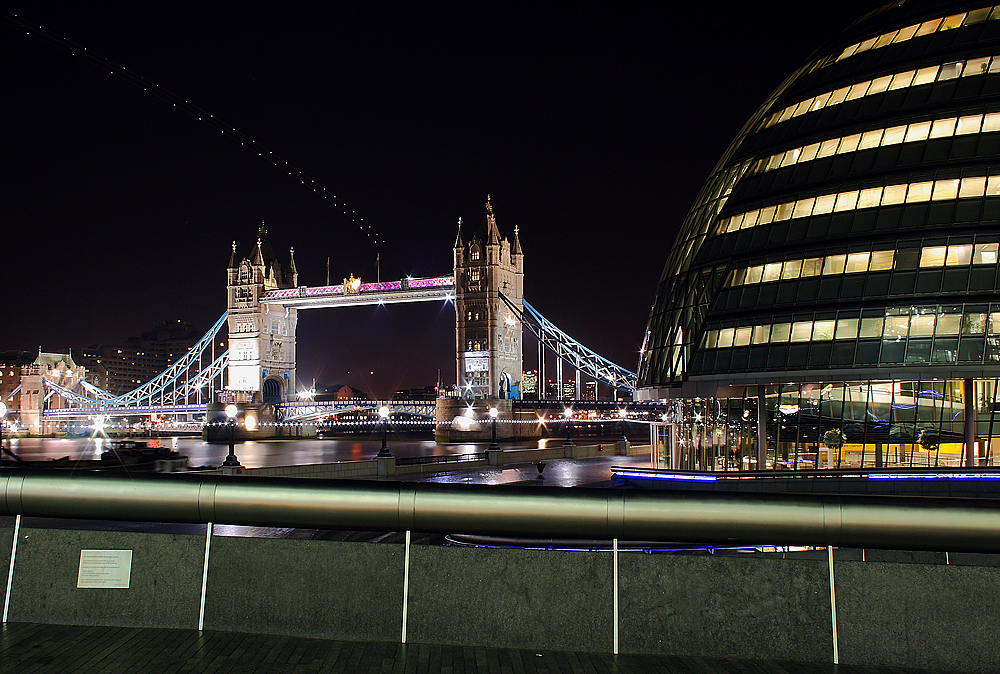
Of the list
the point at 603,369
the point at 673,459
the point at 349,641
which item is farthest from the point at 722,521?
the point at 603,369

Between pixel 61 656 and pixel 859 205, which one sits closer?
pixel 61 656

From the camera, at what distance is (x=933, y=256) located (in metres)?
32.0

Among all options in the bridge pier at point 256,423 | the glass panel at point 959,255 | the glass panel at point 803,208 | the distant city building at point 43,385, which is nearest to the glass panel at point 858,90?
the glass panel at point 803,208

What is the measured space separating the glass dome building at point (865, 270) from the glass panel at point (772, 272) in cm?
10

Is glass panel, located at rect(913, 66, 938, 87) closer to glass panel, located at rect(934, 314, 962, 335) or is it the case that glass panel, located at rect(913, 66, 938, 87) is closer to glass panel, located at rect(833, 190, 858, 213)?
glass panel, located at rect(833, 190, 858, 213)

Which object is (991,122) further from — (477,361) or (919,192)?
(477,361)

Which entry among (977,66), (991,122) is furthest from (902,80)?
Answer: (991,122)

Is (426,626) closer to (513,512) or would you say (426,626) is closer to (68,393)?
(513,512)

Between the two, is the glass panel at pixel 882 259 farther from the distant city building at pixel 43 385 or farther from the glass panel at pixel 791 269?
the distant city building at pixel 43 385

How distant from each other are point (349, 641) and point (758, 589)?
404cm

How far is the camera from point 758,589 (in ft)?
25.2

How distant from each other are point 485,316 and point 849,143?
89.8 meters

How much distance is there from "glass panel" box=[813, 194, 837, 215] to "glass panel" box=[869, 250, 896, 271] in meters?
2.91

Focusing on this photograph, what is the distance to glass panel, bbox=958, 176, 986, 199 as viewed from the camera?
1251 inches
